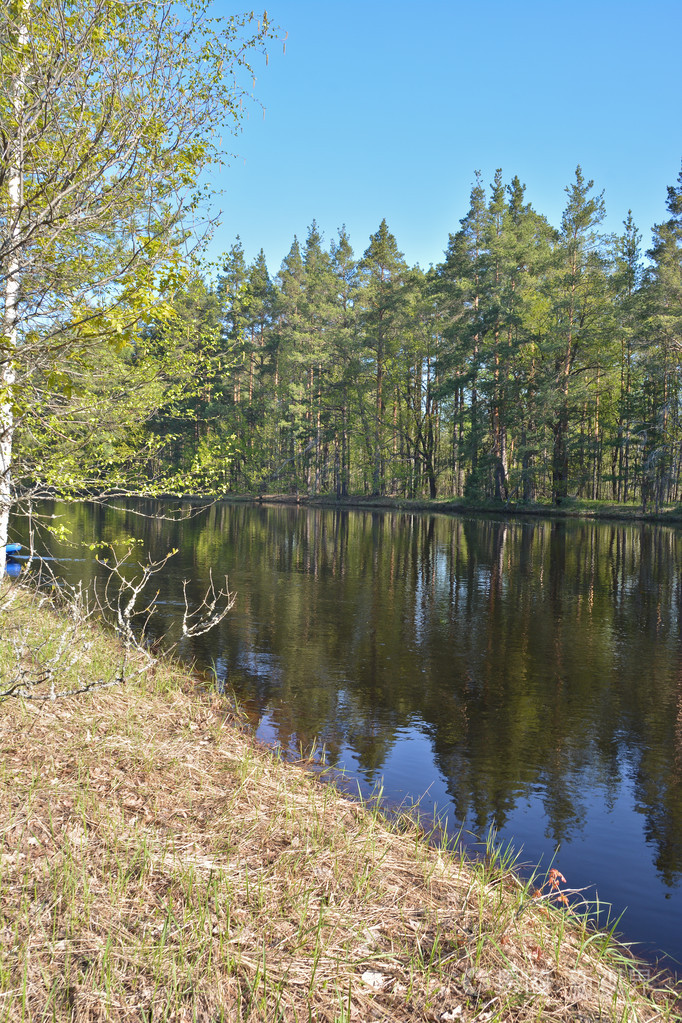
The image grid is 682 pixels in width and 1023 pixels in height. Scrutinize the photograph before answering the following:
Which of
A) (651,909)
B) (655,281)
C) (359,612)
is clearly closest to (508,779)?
(651,909)

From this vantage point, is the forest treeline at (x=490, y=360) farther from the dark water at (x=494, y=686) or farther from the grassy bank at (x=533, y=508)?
the dark water at (x=494, y=686)

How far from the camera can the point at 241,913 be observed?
4.06 metres

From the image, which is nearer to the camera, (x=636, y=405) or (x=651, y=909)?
(x=651, y=909)

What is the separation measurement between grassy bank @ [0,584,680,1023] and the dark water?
4.50 feet

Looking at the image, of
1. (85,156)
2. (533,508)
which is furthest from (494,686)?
(533,508)

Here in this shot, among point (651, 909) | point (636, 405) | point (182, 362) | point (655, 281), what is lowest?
point (651, 909)

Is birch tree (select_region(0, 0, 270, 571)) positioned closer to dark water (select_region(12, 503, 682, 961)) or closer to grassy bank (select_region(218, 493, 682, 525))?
dark water (select_region(12, 503, 682, 961))

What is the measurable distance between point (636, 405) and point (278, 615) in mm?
46885

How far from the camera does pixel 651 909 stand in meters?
5.77

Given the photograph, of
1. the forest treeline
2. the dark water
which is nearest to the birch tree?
the dark water

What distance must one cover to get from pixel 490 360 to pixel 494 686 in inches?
1870

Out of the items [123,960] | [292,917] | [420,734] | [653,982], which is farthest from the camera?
[420,734]

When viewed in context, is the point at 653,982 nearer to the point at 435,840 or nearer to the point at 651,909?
the point at 651,909

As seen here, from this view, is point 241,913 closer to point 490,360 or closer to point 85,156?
point 85,156
